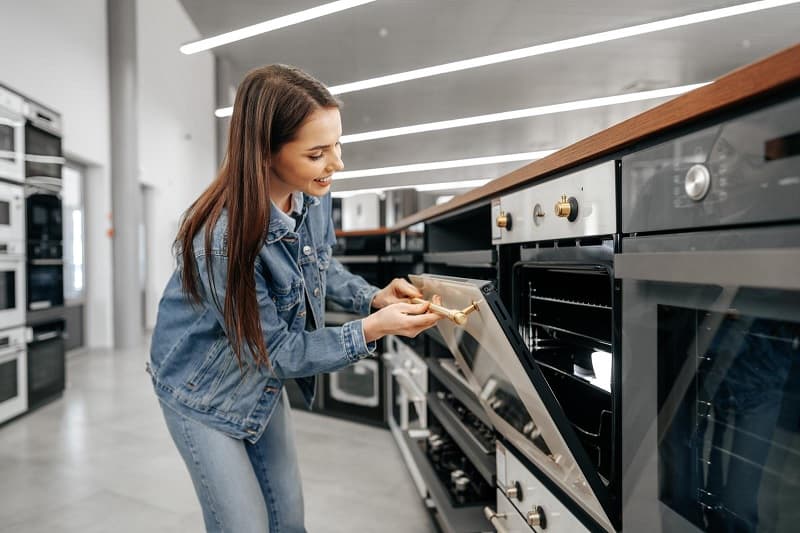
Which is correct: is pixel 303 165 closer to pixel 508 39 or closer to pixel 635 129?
pixel 635 129

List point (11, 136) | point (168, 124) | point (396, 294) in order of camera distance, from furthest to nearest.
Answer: point (168, 124) → point (11, 136) → point (396, 294)

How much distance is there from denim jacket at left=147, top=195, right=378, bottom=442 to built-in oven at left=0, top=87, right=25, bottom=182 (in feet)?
9.64

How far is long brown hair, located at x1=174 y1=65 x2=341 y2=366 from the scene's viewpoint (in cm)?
105

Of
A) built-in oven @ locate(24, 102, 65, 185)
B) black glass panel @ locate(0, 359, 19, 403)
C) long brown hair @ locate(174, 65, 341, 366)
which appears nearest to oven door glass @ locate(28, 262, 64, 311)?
black glass panel @ locate(0, 359, 19, 403)

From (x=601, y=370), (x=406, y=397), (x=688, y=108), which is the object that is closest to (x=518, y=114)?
(x=406, y=397)

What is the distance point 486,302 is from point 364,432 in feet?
8.16

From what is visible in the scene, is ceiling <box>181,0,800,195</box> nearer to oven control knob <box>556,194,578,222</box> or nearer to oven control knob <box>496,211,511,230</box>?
oven control knob <box>496,211,511,230</box>

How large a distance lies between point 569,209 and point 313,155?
1.79 feet

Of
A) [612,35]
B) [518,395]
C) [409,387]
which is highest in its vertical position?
[612,35]

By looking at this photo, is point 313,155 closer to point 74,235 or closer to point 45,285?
point 45,285

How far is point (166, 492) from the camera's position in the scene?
→ 7.75ft

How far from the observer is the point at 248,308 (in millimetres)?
1054

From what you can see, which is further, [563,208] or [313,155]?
[313,155]

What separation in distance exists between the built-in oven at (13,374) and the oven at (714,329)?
3.81 metres
